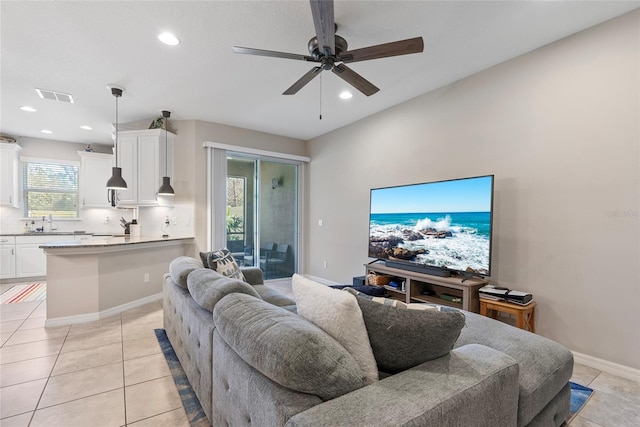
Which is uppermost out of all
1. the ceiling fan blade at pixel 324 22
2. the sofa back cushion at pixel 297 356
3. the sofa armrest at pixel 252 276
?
the ceiling fan blade at pixel 324 22

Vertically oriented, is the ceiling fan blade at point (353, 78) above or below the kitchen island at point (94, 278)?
above

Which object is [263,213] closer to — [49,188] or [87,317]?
[87,317]

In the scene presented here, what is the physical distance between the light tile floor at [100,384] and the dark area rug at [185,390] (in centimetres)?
4

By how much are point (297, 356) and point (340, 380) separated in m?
0.18

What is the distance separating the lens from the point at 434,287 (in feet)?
11.0

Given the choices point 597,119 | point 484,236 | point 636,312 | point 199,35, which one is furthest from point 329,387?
point 597,119

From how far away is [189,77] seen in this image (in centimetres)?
323

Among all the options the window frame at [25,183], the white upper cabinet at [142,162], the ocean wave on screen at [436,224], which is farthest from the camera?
the window frame at [25,183]

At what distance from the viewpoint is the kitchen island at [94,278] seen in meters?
3.18

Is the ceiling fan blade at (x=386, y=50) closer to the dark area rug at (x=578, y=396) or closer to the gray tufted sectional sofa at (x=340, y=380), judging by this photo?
the gray tufted sectional sofa at (x=340, y=380)

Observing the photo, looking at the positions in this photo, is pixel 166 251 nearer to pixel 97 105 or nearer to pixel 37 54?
pixel 97 105

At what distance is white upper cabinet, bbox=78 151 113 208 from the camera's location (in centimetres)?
561

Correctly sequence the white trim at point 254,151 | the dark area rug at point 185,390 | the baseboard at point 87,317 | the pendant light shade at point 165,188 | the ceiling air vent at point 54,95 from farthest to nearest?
the white trim at point 254,151 → the pendant light shade at point 165,188 → the ceiling air vent at point 54,95 → the baseboard at point 87,317 → the dark area rug at point 185,390

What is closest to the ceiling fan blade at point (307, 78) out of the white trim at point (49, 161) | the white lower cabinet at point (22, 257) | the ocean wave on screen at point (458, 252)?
the ocean wave on screen at point (458, 252)
